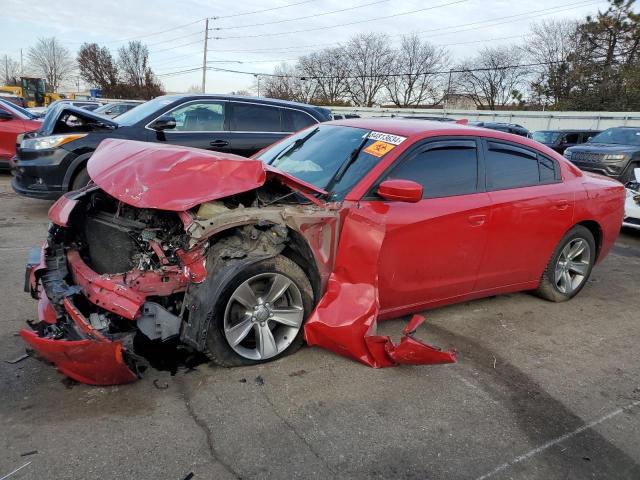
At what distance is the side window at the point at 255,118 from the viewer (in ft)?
→ 24.5

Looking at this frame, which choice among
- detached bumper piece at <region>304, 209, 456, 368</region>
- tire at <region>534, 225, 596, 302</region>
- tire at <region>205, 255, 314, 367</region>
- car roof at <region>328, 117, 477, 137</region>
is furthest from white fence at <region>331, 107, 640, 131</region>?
tire at <region>205, 255, 314, 367</region>

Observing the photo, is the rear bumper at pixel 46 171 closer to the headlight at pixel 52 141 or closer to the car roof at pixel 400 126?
the headlight at pixel 52 141

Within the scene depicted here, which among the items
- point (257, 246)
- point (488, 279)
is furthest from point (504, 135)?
point (257, 246)

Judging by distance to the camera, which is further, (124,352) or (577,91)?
(577,91)

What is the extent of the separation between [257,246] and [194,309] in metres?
0.55

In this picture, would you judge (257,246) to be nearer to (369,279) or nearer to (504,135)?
(369,279)

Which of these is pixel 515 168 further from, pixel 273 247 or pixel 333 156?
pixel 273 247

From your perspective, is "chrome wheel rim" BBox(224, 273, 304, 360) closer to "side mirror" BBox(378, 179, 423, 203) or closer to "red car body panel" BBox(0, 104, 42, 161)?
"side mirror" BBox(378, 179, 423, 203)

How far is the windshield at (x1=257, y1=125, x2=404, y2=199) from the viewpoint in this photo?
3594 mm

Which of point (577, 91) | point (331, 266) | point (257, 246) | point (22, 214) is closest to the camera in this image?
point (257, 246)

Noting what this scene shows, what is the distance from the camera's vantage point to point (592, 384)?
11.1 feet

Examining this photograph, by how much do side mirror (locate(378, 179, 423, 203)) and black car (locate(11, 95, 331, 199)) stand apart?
4.30 metres

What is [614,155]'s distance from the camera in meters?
11.3

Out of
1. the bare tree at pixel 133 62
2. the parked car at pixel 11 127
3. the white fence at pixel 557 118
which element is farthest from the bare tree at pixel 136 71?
the parked car at pixel 11 127
